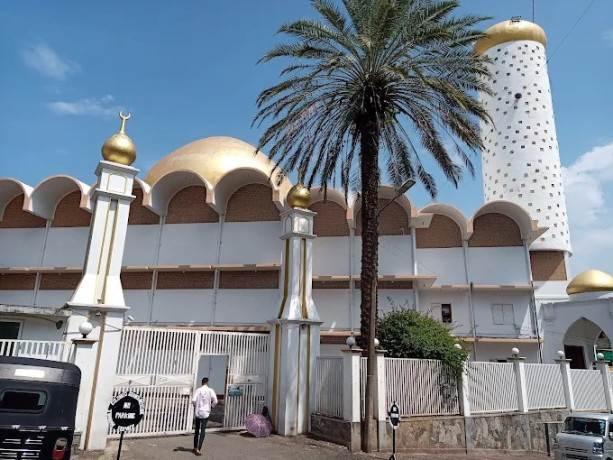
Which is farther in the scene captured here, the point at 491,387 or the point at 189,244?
the point at 189,244

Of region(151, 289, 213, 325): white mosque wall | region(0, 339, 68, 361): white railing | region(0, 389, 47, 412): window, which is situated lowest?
region(0, 389, 47, 412): window

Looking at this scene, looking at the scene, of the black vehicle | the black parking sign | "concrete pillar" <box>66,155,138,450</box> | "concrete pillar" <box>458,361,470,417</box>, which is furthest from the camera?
"concrete pillar" <box>458,361,470,417</box>

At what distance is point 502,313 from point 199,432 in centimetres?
1713

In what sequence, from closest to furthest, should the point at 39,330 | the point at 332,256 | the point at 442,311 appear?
the point at 39,330
the point at 332,256
the point at 442,311

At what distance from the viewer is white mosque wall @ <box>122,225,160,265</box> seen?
2206 cm

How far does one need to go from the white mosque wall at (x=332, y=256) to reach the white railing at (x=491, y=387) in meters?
9.01

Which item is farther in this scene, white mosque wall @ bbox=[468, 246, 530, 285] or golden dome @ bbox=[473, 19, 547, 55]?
golden dome @ bbox=[473, 19, 547, 55]

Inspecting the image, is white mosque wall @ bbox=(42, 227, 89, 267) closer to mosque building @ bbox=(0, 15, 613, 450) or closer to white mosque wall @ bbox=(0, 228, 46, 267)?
mosque building @ bbox=(0, 15, 613, 450)

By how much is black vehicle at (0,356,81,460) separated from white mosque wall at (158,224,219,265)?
49.2 feet

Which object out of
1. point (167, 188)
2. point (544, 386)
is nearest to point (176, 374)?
point (544, 386)

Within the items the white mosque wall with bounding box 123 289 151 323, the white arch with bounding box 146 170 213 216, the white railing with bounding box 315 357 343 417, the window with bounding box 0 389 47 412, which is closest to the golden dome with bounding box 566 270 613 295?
the white railing with bounding box 315 357 343 417

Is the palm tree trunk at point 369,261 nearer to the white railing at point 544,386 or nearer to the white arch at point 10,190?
the white railing at point 544,386

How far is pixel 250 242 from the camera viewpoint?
21.8 m

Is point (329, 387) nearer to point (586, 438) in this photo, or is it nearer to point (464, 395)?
point (464, 395)
